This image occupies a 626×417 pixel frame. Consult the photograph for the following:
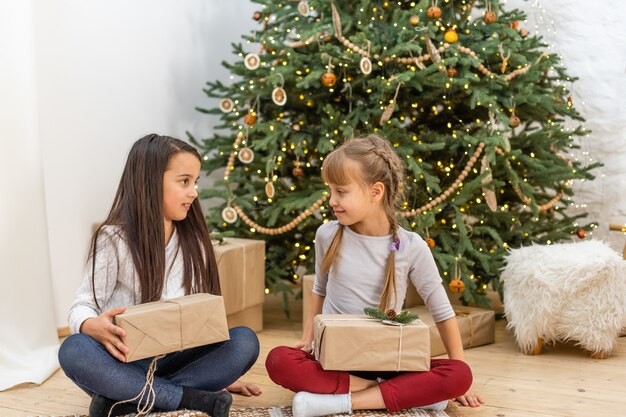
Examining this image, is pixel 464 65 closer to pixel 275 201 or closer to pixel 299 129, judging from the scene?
pixel 299 129

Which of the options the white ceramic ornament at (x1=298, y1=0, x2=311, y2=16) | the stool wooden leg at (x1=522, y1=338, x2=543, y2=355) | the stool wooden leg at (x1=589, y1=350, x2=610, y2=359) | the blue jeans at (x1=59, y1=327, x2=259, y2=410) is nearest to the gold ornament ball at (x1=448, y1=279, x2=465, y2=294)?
the stool wooden leg at (x1=522, y1=338, x2=543, y2=355)

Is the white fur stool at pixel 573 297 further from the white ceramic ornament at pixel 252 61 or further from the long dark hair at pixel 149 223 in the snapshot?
the white ceramic ornament at pixel 252 61

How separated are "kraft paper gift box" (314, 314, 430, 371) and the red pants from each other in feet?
0.20

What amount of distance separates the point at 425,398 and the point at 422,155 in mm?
1222

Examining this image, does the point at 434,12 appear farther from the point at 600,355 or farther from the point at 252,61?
the point at 600,355

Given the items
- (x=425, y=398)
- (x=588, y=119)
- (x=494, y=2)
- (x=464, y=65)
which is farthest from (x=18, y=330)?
(x=588, y=119)

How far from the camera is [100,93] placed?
3078 millimetres

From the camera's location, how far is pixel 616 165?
3.69 meters

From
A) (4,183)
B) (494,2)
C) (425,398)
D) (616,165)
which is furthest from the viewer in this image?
(616,165)

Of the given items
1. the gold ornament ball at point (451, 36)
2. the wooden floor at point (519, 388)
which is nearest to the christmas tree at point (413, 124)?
the gold ornament ball at point (451, 36)

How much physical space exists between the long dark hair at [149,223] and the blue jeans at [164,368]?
0.53 ft

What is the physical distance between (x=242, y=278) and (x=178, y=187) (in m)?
0.91

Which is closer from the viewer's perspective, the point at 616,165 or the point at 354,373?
the point at 354,373

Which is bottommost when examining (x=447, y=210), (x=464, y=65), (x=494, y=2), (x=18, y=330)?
(x=18, y=330)
